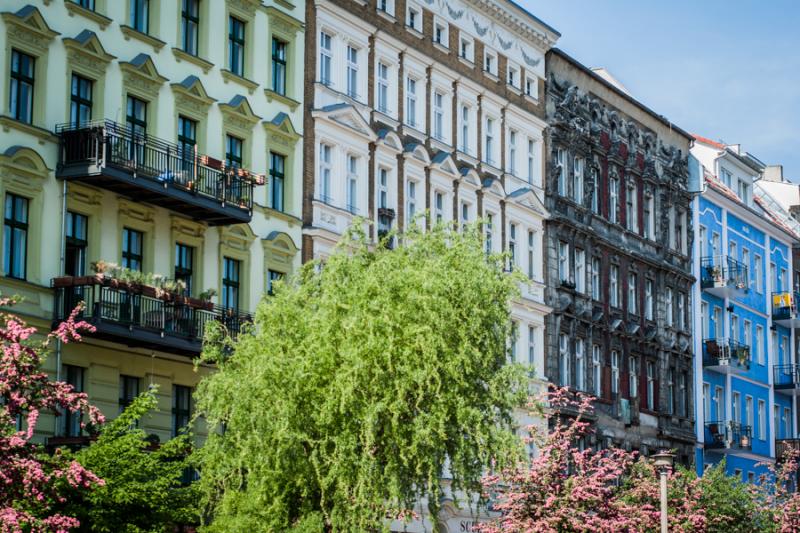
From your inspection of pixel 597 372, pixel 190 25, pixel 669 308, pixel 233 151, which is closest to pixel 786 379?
pixel 669 308

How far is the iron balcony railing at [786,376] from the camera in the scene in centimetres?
8144

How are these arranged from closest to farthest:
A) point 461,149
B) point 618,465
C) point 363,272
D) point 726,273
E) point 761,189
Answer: point 363,272
point 618,465
point 461,149
point 726,273
point 761,189

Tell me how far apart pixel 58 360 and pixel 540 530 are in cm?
1286

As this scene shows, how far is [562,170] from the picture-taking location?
6247cm

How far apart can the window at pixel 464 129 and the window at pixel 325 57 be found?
28.4 feet

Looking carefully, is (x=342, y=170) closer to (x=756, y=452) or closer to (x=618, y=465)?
(x=618, y=465)

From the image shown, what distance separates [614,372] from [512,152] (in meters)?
10.7

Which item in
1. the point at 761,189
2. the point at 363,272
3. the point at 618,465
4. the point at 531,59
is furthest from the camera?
the point at 761,189

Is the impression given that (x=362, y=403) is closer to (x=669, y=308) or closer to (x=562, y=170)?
(x=562, y=170)

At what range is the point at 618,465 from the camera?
45.9 metres

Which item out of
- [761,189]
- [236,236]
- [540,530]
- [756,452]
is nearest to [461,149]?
[236,236]

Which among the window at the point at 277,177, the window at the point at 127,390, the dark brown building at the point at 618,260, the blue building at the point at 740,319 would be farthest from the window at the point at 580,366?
the window at the point at 127,390

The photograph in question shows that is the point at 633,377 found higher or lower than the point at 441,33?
lower

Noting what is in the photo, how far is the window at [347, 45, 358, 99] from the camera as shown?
50.0m
